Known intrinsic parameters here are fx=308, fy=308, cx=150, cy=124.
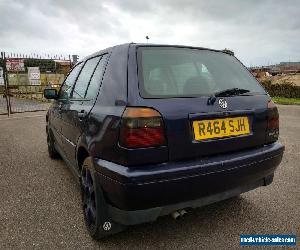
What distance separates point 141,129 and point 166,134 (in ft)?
0.61

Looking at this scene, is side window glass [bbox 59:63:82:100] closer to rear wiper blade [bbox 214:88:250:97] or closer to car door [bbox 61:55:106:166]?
car door [bbox 61:55:106:166]

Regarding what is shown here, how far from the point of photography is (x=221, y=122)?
2408 mm

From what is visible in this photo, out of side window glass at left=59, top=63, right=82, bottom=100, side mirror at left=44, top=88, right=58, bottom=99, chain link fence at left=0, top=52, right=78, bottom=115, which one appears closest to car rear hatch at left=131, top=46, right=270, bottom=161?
side window glass at left=59, top=63, right=82, bottom=100

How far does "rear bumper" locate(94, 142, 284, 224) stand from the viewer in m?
2.11

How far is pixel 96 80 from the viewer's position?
2.84 metres

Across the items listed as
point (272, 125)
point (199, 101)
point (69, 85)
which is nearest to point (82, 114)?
point (199, 101)

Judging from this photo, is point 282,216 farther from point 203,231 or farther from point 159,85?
point 159,85

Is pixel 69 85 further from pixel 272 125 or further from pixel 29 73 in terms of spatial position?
pixel 29 73

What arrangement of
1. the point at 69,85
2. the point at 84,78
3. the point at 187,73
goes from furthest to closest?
the point at 69,85
the point at 84,78
the point at 187,73

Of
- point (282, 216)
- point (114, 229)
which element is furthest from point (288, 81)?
point (114, 229)

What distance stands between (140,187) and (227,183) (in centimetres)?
75

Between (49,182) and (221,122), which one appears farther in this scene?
(49,182)

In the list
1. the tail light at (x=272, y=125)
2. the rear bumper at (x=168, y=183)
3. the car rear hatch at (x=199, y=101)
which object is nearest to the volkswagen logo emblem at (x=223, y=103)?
the car rear hatch at (x=199, y=101)

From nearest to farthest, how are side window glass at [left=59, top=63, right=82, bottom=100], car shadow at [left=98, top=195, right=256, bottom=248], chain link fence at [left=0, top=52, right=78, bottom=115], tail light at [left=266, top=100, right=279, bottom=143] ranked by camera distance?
car shadow at [left=98, top=195, right=256, bottom=248] < tail light at [left=266, top=100, right=279, bottom=143] < side window glass at [left=59, top=63, right=82, bottom=100] < chain link fence at [left=0, top=52, right=78, bottom=115]
